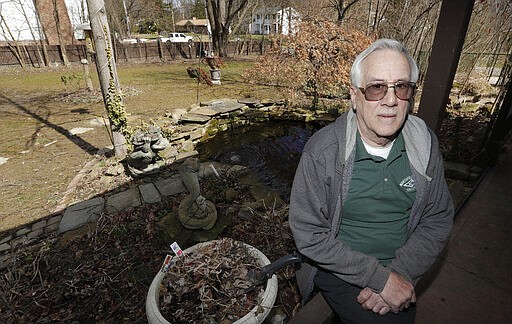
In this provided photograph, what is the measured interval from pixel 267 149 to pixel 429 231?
16.6 ft

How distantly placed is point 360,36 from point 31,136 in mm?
8596

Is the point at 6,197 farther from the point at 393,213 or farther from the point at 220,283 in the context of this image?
the point at 393,213

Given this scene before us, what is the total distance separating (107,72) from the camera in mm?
4617

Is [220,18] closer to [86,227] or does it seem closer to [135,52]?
[135,52]

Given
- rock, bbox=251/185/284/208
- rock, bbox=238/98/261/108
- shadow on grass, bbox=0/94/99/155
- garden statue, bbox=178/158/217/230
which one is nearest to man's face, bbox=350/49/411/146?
garden statue, bbox=178/158/217/230

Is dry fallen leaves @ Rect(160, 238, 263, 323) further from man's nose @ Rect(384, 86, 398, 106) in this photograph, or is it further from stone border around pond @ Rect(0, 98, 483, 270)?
stone border around pond @ Rect(0, 98, 483, 270)

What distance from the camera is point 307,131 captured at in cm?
752

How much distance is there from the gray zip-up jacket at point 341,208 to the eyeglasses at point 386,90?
19cm

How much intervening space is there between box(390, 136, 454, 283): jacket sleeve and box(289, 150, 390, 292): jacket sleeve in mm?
171

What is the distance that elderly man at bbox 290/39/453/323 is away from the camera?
4.55ft

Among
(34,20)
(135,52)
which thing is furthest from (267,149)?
(34,20)

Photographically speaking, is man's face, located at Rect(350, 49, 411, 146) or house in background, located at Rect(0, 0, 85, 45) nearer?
man's face, located at Rect(350, 49, 411, 146)

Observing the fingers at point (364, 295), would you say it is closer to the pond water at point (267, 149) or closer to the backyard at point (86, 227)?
the backyard at point (86, 227)

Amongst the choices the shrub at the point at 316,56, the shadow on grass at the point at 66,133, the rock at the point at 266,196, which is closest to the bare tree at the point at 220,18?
the shrub at the point at 316,56
